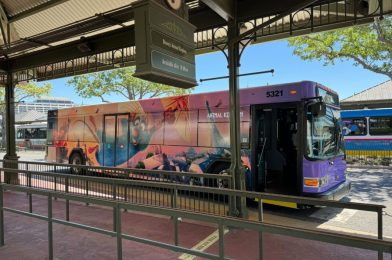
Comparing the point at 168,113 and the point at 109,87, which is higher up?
the point at 109,87

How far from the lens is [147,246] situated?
5.18 meters

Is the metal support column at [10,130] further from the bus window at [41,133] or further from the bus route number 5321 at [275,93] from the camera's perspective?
the bus window at [41,133]

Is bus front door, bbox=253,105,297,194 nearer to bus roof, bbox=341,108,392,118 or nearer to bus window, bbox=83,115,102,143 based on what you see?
bus window, bbox=83,115,102,143

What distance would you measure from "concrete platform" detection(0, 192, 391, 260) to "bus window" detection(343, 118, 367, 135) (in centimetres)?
1570

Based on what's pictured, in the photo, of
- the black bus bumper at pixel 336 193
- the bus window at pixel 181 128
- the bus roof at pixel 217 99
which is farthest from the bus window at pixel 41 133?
the black bus bumper at pixel 336 193

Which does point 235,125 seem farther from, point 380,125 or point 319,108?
point 380,125

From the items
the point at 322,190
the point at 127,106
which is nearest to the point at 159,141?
the point at 127,106

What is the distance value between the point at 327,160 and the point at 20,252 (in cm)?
634

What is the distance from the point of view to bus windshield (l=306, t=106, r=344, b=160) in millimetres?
7678

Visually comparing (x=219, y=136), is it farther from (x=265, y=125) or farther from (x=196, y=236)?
(x=196, y=236)

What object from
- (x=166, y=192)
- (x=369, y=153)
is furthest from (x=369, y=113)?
(x=166, y=192)

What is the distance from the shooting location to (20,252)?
16.3ft

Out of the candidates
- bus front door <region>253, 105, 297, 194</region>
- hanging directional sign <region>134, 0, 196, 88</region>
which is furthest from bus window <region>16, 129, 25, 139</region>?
hanging directional sign <region>134, 0, 196, 88</region>

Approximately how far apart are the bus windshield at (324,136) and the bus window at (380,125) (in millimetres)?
11343
